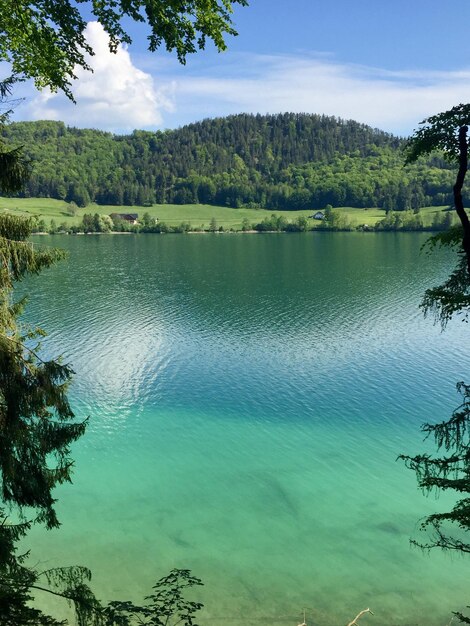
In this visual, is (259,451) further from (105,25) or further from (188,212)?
(188,212)

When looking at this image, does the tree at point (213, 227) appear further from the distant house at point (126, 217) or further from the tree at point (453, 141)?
the tree at point (453, 141)

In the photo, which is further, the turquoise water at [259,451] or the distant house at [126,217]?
the distant house at [126,217]

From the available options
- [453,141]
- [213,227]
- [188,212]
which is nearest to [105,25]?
[453,141]

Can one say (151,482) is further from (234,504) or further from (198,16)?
(198,16)

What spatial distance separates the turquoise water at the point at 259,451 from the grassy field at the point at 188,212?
111 m

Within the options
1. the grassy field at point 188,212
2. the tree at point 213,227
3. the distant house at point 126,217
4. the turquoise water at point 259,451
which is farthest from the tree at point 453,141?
the distant house at point 126,217

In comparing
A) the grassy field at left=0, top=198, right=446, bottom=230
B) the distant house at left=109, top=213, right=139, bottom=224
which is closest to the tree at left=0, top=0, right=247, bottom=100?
the grassy field at left=0, top=198, right=446, bottom=230

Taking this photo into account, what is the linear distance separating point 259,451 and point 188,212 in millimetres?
167764

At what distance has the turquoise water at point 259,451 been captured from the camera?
1496 centimetres

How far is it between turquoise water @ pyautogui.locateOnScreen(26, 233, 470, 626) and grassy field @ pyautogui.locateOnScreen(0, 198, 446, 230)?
11100 centimetres

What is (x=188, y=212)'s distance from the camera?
18412 cm

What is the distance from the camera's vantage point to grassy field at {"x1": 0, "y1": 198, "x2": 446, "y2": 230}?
15638cm

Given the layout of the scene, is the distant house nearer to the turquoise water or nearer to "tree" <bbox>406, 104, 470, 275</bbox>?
the turquoise water

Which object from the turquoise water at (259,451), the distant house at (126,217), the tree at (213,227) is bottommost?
the turquoise water at (259,451)
